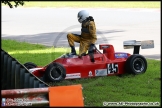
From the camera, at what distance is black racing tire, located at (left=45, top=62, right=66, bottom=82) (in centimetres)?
1040

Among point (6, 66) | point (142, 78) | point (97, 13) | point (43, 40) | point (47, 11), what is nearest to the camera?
point (6, 66)

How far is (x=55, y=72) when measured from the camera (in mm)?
10445

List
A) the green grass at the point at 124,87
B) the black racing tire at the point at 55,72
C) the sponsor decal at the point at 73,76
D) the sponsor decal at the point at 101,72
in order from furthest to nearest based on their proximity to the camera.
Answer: the sponsor decal at the point at 101,72
the sponsor decal at the point at 73,76
the black racing tire at the point at 55,72
the green grass at the point at 124,87

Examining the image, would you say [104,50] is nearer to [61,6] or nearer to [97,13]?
[97,13]

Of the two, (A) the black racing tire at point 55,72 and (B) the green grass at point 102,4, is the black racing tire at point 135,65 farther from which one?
(B) the green grass at point 102,4

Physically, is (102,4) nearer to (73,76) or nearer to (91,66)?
(91,66)

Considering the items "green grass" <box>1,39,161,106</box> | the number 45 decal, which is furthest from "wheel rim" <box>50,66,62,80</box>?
the number 45 decal

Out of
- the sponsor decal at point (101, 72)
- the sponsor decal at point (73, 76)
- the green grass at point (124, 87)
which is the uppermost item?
the sponsor decal at point (101, 72)

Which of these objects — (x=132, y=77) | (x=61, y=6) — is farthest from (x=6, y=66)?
(x=61, y=6)

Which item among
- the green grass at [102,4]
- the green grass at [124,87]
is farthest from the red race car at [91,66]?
the green grass at [102,4]

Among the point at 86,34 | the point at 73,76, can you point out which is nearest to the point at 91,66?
the point at 73,76

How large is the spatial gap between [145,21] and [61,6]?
38.2 ft

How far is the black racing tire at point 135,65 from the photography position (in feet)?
35.9

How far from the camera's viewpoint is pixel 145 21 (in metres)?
24.2
